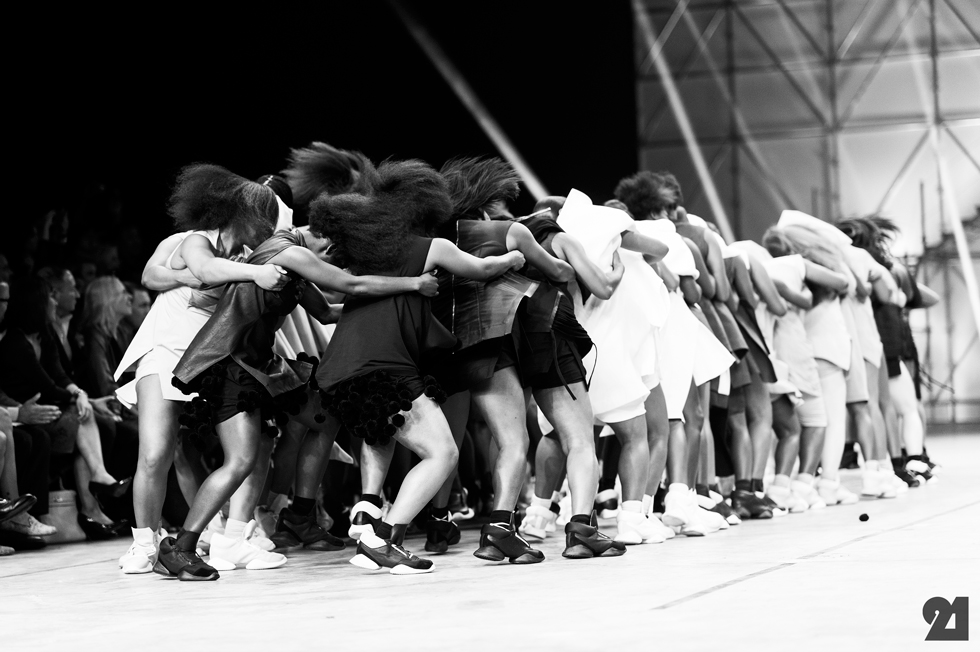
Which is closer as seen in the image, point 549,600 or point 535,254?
point 549,600

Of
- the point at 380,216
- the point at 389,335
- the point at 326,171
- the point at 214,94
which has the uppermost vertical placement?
the point at 214,94

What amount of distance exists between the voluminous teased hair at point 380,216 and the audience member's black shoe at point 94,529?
2430 mm

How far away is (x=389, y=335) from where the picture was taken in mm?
4043

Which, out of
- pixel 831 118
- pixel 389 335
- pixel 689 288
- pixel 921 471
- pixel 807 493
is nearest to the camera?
pixel 389 335

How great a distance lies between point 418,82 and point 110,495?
481cm

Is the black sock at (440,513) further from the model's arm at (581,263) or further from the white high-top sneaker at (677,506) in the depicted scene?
the model's arm at (581,263)

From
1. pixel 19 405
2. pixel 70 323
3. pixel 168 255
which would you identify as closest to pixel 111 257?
pixel 70 323

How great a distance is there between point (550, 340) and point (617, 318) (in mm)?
627

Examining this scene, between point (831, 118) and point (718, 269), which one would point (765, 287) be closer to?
point (718, 269)

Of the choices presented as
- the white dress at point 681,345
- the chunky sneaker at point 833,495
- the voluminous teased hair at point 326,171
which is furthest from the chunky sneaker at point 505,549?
the chunky sneaker at point 833,495

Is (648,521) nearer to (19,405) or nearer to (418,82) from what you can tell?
(19,405)

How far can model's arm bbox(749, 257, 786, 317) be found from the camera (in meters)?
6.13

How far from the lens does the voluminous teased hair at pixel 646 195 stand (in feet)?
18.4

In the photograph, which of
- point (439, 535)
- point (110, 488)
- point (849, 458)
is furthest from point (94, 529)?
point (849, 458)
